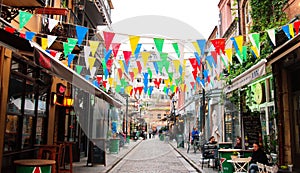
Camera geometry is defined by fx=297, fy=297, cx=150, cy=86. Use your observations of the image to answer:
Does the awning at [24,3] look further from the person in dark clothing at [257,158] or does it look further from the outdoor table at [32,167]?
the person in dark clothing at [257,158]

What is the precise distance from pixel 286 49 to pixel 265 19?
394cm

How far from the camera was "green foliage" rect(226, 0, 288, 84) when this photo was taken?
10.3 m

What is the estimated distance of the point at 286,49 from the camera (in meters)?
7.80

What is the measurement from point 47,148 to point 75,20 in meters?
9.56

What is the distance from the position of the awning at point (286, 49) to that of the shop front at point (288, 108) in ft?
4.10

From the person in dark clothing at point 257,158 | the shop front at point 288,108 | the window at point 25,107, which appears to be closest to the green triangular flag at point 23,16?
the window at point 25,107

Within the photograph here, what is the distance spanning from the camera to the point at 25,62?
360 inches

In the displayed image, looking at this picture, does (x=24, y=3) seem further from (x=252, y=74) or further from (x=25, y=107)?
(x=252, y=74)

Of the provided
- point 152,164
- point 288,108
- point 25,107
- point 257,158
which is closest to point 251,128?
point 288,108

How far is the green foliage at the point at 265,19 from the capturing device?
33.8ft

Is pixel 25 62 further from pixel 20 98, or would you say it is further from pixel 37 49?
pixel 37 49

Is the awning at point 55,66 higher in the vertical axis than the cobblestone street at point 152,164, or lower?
higher

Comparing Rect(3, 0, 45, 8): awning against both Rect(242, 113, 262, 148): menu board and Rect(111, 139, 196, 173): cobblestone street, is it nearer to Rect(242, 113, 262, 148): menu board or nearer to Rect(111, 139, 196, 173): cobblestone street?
Rect(111, 139, 196, 173): cobblestone street

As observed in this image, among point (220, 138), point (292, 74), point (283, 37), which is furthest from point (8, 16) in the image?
point (220, 138)
